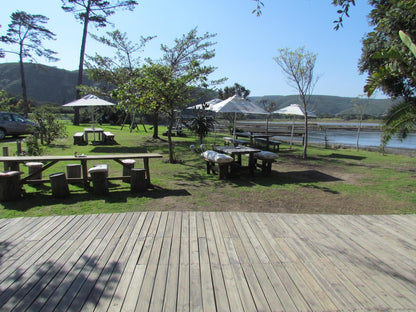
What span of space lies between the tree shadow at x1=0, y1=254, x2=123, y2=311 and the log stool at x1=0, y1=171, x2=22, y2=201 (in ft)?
9.31

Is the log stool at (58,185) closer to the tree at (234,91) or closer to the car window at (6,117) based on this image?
the car window at (6,117)

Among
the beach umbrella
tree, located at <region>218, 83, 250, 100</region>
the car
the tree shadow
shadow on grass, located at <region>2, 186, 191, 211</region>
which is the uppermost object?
tree, located at <region>218, 83, 250, 100</region>

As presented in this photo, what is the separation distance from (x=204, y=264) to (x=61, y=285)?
133 cm

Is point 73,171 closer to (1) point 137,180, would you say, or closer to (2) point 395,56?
(1) point 137,180

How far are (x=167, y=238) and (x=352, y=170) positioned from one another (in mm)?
7625

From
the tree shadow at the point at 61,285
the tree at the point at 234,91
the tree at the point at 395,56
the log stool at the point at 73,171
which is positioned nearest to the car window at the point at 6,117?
the log stool at the point at 73,171

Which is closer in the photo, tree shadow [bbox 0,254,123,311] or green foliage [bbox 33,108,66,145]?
tree shadow [bbox 0,254,123,311]

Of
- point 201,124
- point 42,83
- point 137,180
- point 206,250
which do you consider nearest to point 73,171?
point 137,180

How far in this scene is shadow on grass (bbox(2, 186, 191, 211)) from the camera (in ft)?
16.0

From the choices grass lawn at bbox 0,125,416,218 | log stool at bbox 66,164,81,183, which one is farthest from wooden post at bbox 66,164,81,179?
grass lawn at bbox 0,125,416,218

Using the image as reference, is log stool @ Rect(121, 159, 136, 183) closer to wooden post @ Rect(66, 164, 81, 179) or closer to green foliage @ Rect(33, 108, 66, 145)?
wooden post @ Rect(66, 164, 81, 179)

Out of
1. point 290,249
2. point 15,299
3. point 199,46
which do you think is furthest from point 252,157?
point 199,46

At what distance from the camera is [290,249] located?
128 inches

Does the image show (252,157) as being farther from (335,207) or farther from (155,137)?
(155,137)
